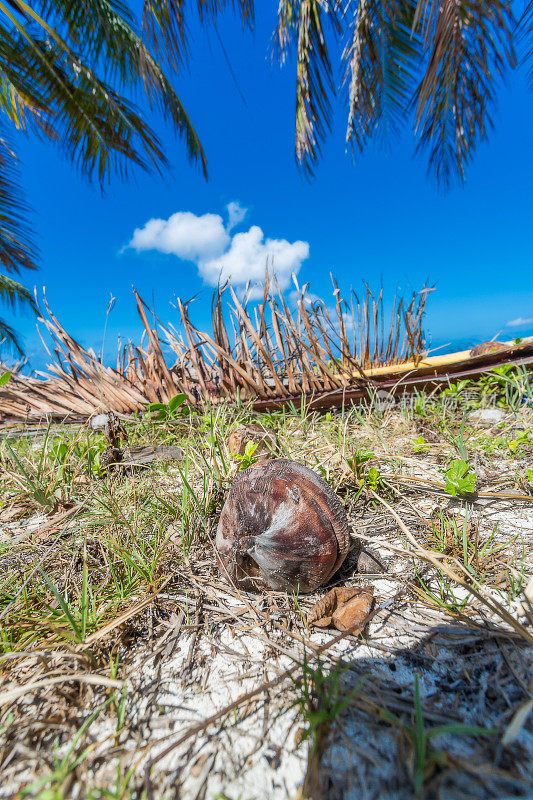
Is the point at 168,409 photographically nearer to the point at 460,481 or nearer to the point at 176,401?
the point at 176,401

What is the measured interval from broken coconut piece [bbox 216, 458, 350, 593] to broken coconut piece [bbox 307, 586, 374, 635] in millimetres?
52

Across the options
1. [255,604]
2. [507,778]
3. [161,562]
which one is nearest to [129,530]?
[161,562]

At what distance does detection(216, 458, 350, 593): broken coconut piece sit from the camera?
2.68 ft

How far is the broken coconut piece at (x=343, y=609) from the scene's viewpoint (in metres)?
0.77

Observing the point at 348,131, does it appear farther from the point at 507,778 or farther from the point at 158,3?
the point at 507,778

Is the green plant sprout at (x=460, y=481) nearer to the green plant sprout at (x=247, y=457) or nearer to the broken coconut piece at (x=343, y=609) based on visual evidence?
the broken coconut piece at (x=343, y=609)

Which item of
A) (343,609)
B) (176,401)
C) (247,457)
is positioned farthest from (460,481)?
(176,401)

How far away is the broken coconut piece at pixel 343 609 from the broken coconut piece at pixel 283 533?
5 centimetres

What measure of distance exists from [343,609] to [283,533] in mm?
237

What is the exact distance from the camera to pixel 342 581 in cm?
94

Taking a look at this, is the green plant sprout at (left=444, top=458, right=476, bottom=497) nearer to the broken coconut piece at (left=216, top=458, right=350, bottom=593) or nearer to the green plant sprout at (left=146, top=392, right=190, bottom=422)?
the broken coconut piece at (left=216, top=458, right=350, bottom=593)

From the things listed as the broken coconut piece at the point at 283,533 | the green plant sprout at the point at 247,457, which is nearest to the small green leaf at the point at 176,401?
the green plant sprout at the point at 247,457

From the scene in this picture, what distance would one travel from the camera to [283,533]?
2.68 feet

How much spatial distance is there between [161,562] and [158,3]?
7.31 metres
